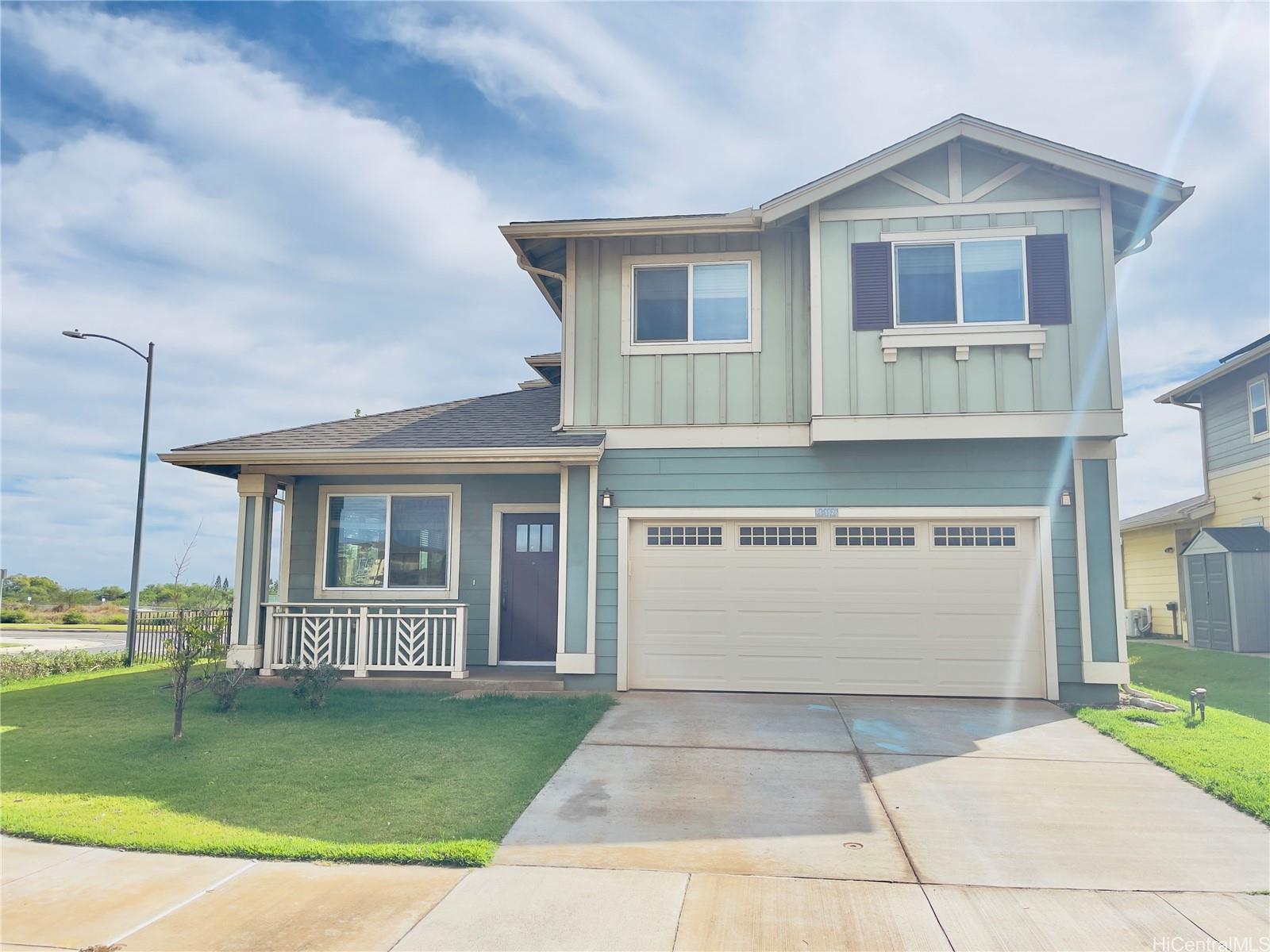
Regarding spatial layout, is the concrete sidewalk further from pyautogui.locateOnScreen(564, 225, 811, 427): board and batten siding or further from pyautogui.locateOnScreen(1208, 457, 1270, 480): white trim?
pyautogui.locateOnScreen(1208, 457, 1270, 480): white trim

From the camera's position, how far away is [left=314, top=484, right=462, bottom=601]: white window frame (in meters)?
11.2

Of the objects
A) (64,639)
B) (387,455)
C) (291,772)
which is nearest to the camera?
(291,772)

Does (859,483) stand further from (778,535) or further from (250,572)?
(250,572)

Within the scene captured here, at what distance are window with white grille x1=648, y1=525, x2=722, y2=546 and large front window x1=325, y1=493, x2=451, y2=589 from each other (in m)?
3.12

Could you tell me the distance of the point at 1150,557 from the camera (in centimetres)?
1964

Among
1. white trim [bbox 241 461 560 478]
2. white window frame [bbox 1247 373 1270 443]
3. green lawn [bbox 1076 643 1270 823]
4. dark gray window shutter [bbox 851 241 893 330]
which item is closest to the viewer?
green lawn [bbox 1076 643 1270 823]

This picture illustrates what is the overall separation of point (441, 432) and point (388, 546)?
190 cm

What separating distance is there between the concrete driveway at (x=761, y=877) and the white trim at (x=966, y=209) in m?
6.12

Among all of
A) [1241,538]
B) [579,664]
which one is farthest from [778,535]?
[1241,538]

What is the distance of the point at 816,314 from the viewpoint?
9508 mm

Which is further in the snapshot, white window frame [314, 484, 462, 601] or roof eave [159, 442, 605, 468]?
white window frame [314, 484, 462, 601]

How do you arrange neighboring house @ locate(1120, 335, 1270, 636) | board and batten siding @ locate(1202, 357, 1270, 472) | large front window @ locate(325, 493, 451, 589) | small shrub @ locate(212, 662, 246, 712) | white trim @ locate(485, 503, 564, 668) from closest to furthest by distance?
small shrub @ locate(212, 662, 246, 712) < white trim @ locate(485, 503, 564, 668) < large front window @ locate(325, 493, 451, 589) < neighboring house @ locate(1120, 335, 1270, 636) < board and batten siding @ locate(1202, 357, 1270, 472)

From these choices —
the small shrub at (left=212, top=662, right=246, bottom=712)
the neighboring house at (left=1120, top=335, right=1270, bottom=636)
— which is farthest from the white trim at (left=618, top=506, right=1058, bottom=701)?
the neighboring house at (left=1120, top=335, right=1270, bottom=636)

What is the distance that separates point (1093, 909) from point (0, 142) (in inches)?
522
